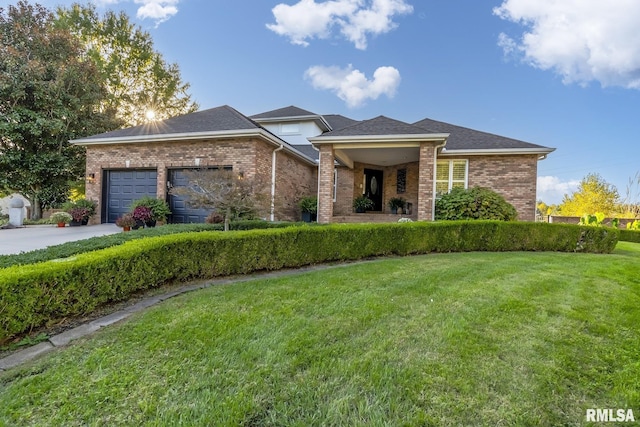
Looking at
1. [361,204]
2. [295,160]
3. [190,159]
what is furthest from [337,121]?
[190,159]

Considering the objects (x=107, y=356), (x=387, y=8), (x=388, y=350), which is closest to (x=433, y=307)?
(x=388, y=350)

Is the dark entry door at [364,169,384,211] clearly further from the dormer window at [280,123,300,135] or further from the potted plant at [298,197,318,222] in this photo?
the dormer window at [280,123,300,135]

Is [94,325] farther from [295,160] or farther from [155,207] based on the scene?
[295,160]

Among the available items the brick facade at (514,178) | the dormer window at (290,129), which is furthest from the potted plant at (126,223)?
the brick facade at (514,178)

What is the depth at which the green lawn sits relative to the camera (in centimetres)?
187

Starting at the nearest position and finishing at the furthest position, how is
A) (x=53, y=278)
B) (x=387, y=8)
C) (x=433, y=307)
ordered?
Result: 1. (x=53, y=278)
2. (x=433, y=307)
3. (x=387, y=8)

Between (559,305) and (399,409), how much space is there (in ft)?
9.84

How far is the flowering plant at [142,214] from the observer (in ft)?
32.6

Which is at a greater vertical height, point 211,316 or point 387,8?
point 387,8

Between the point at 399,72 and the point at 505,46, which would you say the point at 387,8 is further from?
the point at 505,46

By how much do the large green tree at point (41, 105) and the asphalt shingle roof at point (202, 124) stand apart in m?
4.52

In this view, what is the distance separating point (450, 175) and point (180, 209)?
10658 millimetres

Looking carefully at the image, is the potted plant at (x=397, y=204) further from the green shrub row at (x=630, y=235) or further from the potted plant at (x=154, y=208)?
the green shrub row at (x=630, y=235)

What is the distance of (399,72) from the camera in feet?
47.4
